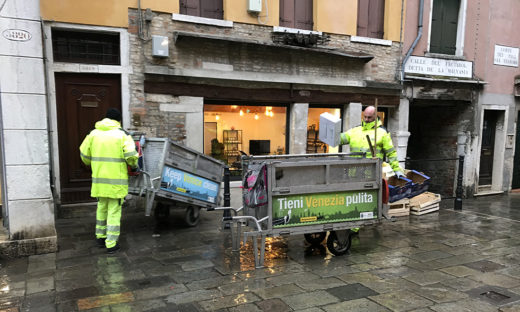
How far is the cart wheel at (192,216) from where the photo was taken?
7109 millimetres

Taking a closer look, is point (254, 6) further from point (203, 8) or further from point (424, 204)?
point (424, 204)

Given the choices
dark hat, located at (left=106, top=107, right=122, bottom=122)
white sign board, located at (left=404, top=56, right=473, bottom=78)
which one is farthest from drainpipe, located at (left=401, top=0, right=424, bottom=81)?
dark hat, located at (left=106, top=107, right=122, bottom=122)

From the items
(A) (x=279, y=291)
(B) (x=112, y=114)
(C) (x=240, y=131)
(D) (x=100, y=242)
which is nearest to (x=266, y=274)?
(A) (x=279, y=291)

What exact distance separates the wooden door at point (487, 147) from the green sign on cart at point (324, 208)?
8682 mm

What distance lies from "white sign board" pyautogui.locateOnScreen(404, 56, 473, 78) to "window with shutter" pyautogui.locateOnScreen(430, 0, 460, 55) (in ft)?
1.24

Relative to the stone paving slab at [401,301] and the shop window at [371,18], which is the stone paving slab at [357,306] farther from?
the shop window at [371,18]

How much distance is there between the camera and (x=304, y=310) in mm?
3990

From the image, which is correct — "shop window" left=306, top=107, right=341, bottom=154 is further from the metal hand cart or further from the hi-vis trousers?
the hi-vis trousers

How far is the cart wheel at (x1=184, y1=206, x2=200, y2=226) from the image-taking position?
7109 millimetres

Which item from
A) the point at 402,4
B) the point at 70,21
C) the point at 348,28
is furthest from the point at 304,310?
the point at 402,4

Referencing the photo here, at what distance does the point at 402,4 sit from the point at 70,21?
8.17 metres

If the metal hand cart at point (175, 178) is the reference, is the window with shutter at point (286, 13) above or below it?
above

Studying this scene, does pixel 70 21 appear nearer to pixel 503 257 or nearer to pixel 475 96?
pixel 503 257

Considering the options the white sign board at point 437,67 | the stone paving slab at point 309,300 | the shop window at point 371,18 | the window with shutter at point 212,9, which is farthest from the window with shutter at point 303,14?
the stone paving slab at point 309,300
